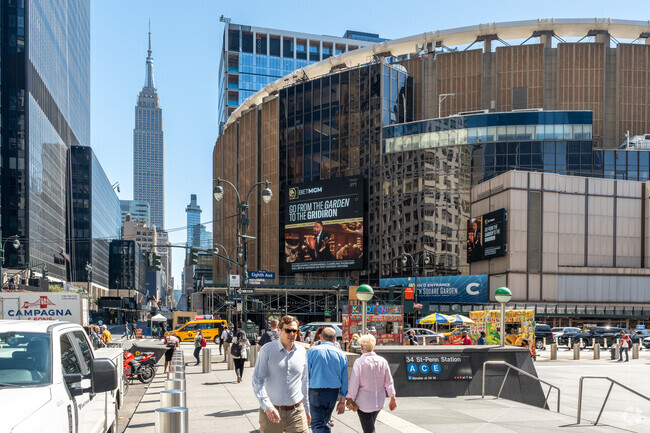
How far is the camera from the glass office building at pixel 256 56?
515ft

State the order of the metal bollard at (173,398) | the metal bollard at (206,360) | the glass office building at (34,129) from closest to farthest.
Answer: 1. the metal bollard at (173,398)
2. the metal bollard at (206,360)
3. the glass office building at (34,129)

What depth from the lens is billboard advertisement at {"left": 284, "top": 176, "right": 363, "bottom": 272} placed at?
72188 mm

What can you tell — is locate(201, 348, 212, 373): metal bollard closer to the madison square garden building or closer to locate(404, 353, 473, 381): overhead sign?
locate(404, 353, 473, 381): overhead sign

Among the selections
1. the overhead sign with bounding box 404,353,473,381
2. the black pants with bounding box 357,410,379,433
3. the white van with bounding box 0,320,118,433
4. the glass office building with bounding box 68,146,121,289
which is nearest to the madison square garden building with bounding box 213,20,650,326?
the overhead sign with bounding box 404,353,473,381

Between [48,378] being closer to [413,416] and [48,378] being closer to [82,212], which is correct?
[413,416]

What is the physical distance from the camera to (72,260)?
134m

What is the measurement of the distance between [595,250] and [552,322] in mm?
8261

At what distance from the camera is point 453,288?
63875 mm

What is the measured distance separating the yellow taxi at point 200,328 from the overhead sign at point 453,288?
23420mm

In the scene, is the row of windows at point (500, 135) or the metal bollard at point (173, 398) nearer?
the metal bollard at point (173, 398)

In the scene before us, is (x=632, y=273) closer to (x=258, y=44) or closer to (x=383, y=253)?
(x=383, y=253)

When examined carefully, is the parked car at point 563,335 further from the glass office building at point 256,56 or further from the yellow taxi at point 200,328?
the glass office building at point 256,56

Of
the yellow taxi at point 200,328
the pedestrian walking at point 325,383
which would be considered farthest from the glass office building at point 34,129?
the pedestrian walking at point 325,383

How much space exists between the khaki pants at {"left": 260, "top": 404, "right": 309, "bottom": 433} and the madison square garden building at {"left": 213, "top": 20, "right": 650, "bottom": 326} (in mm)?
50329
